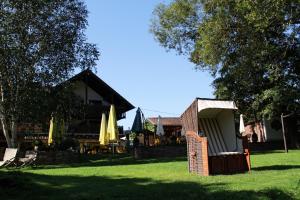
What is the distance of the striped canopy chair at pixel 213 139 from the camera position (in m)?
14.8

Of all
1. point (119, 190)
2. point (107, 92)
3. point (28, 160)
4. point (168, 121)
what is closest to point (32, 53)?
point (28, 160)

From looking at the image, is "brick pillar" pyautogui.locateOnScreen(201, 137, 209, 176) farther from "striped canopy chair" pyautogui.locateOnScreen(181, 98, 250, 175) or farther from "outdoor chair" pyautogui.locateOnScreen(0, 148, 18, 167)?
"outdoor chair" pyautogui.locateOnScreen(0, 148, 18, 167)

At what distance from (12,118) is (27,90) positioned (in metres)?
1.71

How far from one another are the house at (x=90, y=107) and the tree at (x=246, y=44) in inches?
321

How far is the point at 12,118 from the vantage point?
2639 centimetres

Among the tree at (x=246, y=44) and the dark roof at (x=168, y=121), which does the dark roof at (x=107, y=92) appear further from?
the dark roof at (x=168, y=121)

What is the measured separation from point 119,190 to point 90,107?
3401 cm

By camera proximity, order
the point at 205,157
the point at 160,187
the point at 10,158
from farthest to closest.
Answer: the point at 10,158 < the point at 205,157 < the point at 160,187

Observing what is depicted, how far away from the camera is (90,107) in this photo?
44875 mm

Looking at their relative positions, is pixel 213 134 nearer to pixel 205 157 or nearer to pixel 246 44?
pixel 205 157

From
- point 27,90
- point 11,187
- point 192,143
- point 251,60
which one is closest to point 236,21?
point 251,60

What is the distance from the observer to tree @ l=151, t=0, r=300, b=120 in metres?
23.5

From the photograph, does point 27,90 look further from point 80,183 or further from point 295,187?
point 295,187

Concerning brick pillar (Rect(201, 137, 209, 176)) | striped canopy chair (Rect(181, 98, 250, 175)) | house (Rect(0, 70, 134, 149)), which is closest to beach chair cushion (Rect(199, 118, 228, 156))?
striped canopy chair (Rect(181, 98, 250, 175))
